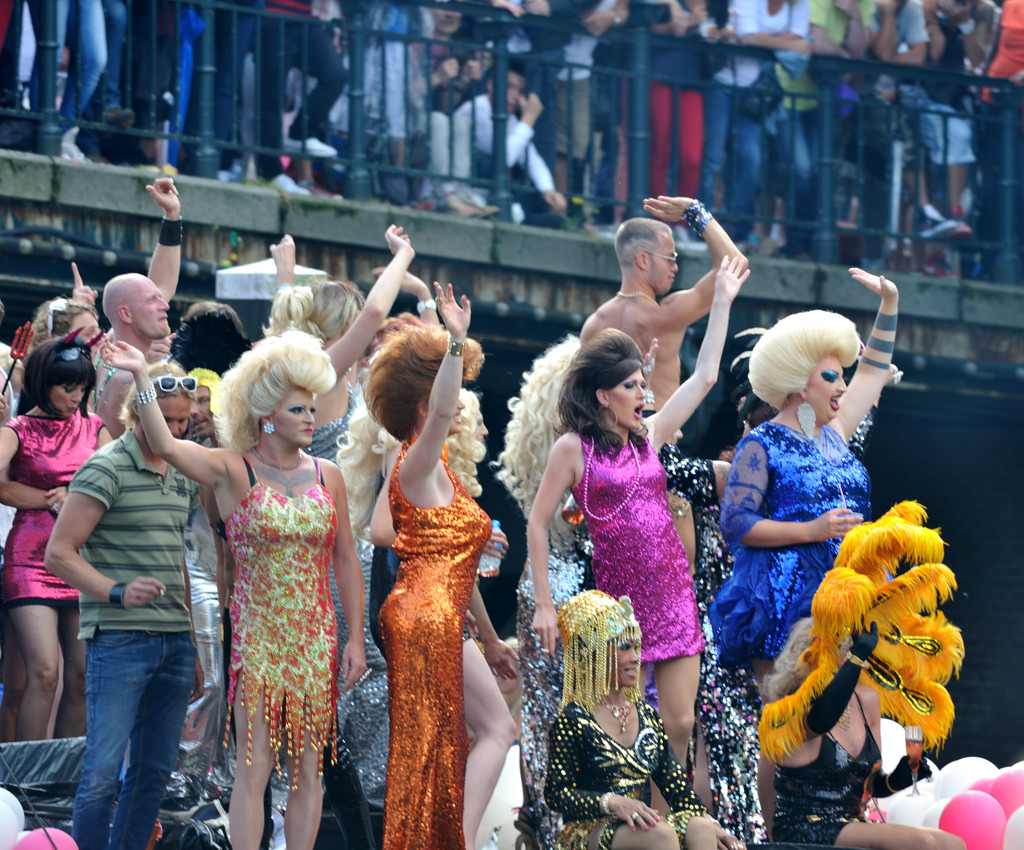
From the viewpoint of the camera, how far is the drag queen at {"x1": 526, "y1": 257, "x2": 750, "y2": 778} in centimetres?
600

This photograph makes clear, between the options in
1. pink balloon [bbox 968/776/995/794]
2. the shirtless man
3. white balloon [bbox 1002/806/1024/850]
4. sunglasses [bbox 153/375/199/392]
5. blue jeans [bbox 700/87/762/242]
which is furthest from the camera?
blue jeans [bbox 700/87/762/242]

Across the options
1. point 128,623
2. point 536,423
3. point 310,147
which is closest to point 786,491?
point 536,423

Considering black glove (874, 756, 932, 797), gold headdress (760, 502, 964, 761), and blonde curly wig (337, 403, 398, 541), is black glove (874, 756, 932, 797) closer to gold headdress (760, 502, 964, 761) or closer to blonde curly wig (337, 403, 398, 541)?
gold headdress (760, 502, 964, 761)

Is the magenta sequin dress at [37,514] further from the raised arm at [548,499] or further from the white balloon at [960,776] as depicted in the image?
the white balloon at [960,776]

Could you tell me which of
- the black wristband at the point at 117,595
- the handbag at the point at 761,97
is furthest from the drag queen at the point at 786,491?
the handbag at the point at 761,97

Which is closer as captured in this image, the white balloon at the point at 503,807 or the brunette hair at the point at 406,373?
the brunette hair at the point at 406,373

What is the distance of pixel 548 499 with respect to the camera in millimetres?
6008

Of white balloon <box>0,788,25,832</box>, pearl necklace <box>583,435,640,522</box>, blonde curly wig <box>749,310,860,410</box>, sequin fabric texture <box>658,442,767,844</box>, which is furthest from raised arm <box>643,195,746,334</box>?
white balloon <box>0,788,25,832</box>

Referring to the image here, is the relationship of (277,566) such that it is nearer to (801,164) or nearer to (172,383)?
(172,383)

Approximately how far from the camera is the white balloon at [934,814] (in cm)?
659

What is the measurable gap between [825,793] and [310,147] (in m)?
4.85

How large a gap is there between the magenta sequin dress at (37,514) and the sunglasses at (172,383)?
2.82 ft

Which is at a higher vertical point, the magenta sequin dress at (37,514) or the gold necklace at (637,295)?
the gold necklace at (637,295)

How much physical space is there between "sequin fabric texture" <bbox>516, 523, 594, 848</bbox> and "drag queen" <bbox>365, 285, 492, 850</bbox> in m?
0.53
